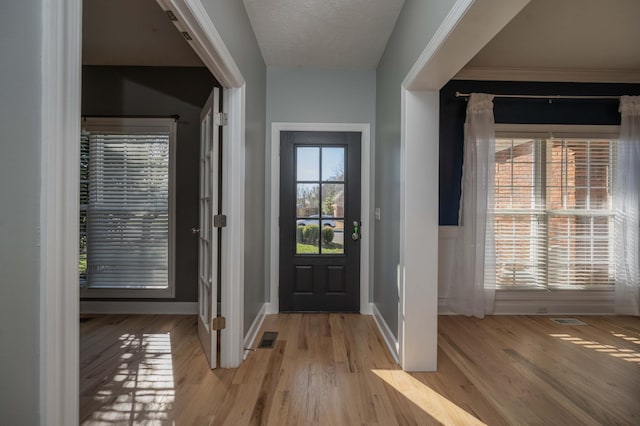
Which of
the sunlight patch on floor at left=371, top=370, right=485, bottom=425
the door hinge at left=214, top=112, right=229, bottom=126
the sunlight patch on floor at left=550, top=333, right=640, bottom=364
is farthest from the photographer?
the sunlight patch on floor at left=550, top=333, right=640, bottom=364

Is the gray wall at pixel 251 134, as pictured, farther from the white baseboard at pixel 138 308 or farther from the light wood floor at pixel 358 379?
the white baseboard at pixel 138 308

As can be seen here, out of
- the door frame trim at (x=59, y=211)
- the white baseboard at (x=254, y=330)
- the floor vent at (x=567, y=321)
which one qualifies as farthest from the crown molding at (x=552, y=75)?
the door frame trim at (x=59, y=211)

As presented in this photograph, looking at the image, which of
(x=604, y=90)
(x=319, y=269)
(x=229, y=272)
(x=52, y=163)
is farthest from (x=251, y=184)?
(x=604, y=90)

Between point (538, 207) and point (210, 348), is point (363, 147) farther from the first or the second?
point (210, 348)

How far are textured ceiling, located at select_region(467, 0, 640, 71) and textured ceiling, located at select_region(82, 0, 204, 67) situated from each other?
2967 mm

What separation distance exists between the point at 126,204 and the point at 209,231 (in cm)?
171

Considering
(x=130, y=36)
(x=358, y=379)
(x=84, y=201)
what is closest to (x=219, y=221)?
(x=358, y=379)

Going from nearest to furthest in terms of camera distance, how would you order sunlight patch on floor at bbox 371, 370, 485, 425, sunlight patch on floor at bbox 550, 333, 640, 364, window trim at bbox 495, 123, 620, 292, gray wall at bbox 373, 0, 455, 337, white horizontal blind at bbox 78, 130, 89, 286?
sunlight patch on floor at bbox 371, 370, 485, 425 → gray wall at bbox 373, 0, 455, 337 → sunlight patch on floor at bbox 550, 333, 640, 364 → white horizontal blind at bbox 78, 130, 89, 286 → window trim at bbox 495, 123, 620, 292

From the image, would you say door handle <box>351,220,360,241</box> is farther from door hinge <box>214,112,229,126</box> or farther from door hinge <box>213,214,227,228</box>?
door hinge <box>214,112,229,126</box>

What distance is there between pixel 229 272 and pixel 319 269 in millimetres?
1437

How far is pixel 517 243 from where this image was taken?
11.9 ft

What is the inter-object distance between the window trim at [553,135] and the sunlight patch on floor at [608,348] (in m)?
0.64

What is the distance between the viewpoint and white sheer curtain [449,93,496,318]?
3432 mm

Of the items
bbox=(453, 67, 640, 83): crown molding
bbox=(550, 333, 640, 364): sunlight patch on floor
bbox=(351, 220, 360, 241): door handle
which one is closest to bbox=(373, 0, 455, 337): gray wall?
bbox=(351, 220, 360, 241): door handle
